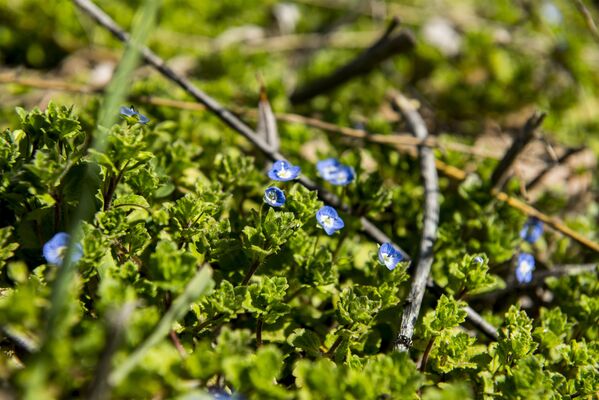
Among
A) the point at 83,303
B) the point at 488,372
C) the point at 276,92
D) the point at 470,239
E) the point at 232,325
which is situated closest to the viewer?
the point at 83,303

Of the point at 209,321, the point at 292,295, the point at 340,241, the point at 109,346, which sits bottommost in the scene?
the point at 109,346

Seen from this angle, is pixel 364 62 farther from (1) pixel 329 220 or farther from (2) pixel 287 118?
(1) pixel 329 220

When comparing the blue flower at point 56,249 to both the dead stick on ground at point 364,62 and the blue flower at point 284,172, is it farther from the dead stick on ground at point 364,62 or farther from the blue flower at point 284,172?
the dead stick on ground at point 364,62

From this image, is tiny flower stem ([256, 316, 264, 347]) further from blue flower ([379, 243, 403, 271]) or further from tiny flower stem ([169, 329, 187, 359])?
blue flower ([379, 243, 403, 271])

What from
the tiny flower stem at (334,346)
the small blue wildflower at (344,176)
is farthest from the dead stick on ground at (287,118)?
the tiny flower stem at (334,346)

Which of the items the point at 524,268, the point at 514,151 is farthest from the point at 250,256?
the point at 514,151

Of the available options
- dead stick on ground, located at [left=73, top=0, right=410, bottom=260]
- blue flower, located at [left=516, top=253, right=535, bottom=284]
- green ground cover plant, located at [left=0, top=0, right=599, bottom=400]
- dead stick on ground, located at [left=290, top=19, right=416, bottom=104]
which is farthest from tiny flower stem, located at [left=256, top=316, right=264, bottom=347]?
dead stick on ground, located at [left=290, top=19, right=416, bottom=104]

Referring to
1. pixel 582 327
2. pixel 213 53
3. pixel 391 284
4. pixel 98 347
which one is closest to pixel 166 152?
pixel 391 284

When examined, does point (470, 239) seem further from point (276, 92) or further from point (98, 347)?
point (98, 347)
